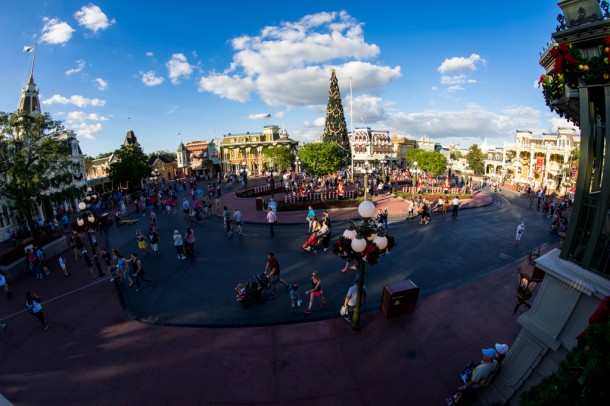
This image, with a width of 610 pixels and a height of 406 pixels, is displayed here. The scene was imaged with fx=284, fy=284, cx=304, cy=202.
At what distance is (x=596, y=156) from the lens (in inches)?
165

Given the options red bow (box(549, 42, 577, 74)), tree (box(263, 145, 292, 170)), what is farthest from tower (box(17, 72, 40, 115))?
red bow (box(549, 42, 577, 74))

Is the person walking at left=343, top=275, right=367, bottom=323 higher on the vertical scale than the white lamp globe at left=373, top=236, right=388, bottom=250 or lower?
lower

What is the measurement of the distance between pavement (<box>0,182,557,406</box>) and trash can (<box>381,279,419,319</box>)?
9.8 inches

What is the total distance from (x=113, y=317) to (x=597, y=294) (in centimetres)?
1130

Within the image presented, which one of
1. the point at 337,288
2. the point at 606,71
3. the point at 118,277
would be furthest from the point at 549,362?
the point at 118,277

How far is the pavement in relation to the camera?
19.8ft

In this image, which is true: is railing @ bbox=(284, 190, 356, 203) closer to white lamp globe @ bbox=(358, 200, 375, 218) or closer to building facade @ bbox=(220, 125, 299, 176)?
white lamp globe @ bbox=(358, 200, 375, 218)

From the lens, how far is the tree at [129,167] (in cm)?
3784

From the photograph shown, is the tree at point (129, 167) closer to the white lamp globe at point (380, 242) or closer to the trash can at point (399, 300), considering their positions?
the trash can at point (399, 300)

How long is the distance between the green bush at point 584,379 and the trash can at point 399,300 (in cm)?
527

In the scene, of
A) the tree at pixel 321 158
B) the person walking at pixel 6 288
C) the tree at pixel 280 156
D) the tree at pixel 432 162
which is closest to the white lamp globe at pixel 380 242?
the person walking at pixel 6 288

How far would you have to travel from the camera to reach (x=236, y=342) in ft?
24.4

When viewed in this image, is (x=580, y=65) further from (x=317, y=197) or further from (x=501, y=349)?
(x=317, y=197)

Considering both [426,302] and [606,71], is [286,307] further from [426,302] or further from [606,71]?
[606,71]
